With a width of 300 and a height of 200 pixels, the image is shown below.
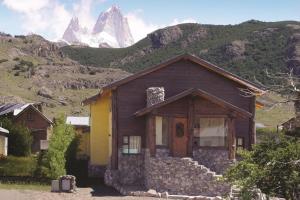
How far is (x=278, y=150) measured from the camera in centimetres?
1697

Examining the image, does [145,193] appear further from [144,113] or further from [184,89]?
[184,89]

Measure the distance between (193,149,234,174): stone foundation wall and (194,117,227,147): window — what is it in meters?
0.48

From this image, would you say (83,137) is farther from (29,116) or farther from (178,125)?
(29,116)

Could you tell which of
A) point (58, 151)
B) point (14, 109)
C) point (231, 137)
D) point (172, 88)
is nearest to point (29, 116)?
point (14, 109)

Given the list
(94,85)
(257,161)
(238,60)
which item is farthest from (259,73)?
(257,161)

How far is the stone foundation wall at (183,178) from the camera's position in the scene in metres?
33.1

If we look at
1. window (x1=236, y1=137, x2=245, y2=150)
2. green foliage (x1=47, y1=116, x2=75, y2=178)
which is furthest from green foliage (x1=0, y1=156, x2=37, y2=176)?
window (x1=236, y1=137, x2=245, y2=150)

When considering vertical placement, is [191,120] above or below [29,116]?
below

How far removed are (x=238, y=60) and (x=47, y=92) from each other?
4364 cm

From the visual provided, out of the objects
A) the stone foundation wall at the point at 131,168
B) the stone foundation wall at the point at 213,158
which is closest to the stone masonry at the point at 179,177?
the stone foundation wall at the point at 213,158

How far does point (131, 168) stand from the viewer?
37.4 metres

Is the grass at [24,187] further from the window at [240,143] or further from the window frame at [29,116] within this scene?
the window frame at [29,116]

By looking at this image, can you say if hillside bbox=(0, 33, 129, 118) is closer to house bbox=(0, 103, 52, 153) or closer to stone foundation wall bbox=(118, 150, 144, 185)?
house bbox=(0, 103, 52, 153)

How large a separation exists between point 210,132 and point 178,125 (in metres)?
1.96
